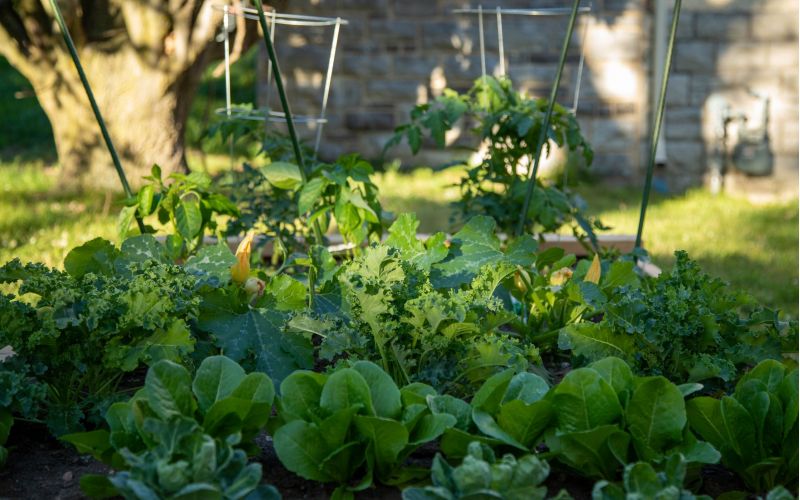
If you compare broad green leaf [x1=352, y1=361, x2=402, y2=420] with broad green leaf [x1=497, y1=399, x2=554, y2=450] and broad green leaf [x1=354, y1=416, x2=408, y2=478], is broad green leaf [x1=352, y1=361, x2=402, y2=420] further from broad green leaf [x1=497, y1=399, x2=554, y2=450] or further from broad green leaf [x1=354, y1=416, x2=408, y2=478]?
broad green leaf [x1=497, y1=399, x2=554, y2=450]

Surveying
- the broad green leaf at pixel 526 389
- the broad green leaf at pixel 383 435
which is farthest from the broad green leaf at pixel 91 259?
the broad green leaf at pixel 526 389

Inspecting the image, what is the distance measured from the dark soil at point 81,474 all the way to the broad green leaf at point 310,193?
88 cm

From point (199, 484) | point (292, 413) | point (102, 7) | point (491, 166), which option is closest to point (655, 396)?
point (292, 413)

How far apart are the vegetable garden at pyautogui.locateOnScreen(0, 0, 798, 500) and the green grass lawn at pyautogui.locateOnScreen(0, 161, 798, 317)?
232cm

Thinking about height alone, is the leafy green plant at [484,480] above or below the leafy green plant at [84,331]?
below

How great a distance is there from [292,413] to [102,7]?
4.80 meters

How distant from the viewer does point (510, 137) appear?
342 centimetres

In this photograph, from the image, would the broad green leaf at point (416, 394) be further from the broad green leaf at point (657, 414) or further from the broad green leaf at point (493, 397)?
the broad green leaf at point (657, 414)

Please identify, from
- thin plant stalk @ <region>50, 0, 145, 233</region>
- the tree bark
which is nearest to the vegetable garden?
thin plant stalk @ <region>50, 0, 145, 233</region>

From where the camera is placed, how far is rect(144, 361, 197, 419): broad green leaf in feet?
5.39

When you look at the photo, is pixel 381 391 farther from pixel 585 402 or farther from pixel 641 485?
pixel 641 485

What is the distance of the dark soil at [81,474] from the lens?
170 centimetres

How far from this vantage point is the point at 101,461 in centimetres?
178

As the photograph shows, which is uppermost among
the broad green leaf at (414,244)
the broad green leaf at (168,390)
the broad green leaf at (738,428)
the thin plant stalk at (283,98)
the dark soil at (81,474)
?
the thin plant stalk at (283,98)
